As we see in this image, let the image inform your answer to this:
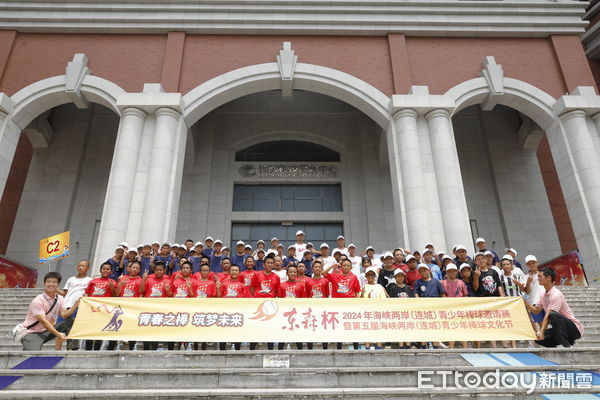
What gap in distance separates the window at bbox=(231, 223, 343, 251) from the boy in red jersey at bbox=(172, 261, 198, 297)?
39.0 ft

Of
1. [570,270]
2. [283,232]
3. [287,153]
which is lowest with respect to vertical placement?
[570,270]

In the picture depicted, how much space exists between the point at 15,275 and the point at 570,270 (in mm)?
20951

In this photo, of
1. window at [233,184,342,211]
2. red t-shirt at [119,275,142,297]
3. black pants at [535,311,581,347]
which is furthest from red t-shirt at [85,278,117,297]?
window at [233,184,342,211]

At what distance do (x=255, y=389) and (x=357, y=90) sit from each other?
41.7ft

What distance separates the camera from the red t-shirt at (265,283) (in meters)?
7.71

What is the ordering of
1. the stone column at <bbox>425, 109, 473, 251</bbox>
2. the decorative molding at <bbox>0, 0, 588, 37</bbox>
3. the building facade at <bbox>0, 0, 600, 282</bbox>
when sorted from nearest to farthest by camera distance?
the stone column at <bbox>425, 109, 473, 251</bbox>, the building facade at <bbox>0, 0, 600, 282</bbox>, the decorative molding at <bbox>0, 0, 588, 37</bbox>

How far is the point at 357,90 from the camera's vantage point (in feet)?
50.5

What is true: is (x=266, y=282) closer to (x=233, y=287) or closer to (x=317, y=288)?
(x=233, y=287)

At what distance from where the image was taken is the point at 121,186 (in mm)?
13234

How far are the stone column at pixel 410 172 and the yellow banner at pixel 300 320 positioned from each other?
6229 mm

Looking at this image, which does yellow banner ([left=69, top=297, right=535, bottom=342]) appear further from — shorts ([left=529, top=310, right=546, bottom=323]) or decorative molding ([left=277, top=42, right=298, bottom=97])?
decorative molding ([left=277, top=42, right=298, bottom=97])

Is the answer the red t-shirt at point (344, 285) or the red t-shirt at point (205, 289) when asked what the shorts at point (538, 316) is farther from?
the red t-shirt at point (205, 289)

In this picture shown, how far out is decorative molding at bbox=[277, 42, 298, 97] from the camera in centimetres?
1548

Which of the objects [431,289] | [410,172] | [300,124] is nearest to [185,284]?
[431,289]
